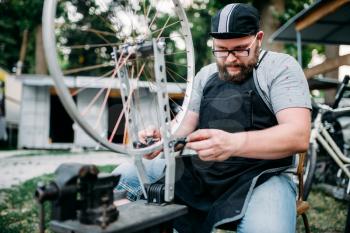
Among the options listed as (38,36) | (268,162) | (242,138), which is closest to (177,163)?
(268,162)

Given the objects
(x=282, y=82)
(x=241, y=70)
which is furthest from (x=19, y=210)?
(x=282, y=82)

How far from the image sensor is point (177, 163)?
Result: 223 centimetres

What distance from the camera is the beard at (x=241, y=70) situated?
211 cm

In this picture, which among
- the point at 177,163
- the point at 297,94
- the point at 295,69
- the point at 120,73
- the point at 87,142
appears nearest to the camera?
the point at 120,73

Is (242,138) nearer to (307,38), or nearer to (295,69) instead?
(295,69)

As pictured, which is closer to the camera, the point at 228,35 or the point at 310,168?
the point at 228,35

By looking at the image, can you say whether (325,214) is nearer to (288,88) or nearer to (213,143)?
(288,88)

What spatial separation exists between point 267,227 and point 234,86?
88cm

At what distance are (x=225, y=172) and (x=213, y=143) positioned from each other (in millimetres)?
586

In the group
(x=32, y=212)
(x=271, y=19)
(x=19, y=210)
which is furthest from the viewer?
(x=271, y=19)

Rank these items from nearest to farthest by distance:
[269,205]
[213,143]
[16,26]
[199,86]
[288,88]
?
[213,143] < [269,205] < [288,88] < [199,86] < [16,26]

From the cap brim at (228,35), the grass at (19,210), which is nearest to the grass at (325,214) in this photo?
the cap brim at (228,35)

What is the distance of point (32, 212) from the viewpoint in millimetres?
4551

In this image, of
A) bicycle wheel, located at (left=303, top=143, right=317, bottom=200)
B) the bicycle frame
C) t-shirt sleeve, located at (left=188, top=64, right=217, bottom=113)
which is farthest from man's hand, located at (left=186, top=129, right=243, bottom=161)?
the bicycle frame
